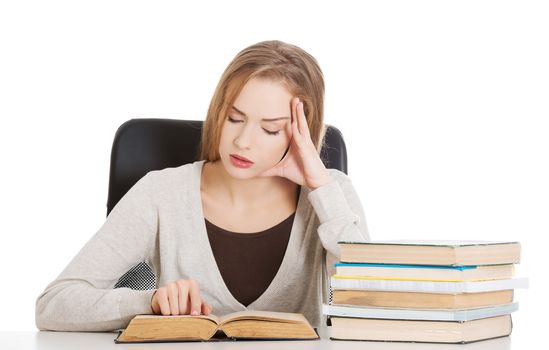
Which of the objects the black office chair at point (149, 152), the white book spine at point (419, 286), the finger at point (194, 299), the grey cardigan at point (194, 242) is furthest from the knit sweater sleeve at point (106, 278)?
the white book spine at point (419, 286)

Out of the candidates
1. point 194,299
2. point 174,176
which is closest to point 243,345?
point 194,299

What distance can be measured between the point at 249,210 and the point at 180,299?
627 millimetres

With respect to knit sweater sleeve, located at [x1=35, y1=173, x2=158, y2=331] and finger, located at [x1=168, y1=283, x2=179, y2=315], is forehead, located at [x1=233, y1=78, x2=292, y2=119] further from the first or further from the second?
finger, located at [x1=168, y1=283, x2=179, y2=315]

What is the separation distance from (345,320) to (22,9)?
8.64 feet

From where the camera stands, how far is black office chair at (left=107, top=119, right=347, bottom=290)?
262 cm

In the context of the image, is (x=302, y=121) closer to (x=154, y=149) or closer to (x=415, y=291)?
(x=154, y=149)

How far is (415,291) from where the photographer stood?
5.74 ft

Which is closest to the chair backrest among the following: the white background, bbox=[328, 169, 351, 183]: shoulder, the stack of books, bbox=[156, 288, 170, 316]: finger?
bbox=[328, 169, 351, 183]: shoulder

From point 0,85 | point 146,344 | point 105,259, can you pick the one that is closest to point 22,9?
point 0,85

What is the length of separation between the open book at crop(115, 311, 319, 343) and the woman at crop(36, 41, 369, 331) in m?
0.40

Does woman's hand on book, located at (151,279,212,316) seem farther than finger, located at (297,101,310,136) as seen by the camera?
No

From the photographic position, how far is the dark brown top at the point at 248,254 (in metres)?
2.41

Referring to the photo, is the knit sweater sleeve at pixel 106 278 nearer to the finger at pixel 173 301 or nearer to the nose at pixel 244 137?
the finger at pixel 173 301

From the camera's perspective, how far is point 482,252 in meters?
1.77
